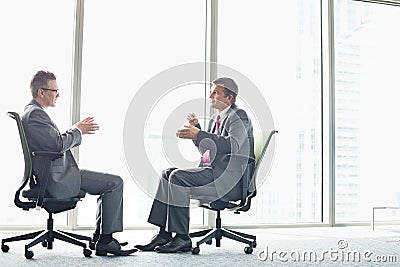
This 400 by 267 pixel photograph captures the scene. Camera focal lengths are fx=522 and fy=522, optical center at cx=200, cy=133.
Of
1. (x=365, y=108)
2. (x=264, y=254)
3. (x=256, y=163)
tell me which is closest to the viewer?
(x=264, y=254)

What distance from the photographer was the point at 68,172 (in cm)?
303

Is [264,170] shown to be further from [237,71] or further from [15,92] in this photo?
[15,92]

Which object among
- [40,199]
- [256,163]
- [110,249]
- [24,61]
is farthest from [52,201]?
[24,61]

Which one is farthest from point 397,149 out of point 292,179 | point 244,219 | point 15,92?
point 15,92

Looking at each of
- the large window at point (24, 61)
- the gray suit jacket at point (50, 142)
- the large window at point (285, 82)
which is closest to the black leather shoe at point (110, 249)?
the gray suit jacket at point (50, 142)

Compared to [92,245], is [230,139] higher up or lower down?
higher up

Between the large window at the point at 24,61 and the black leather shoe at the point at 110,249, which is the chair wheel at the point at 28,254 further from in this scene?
the large window at the point at 24,61

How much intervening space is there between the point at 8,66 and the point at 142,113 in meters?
1.15

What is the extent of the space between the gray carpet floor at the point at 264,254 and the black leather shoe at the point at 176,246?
0.04m

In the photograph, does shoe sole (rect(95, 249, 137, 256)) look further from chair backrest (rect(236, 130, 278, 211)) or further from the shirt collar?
the shirt collar

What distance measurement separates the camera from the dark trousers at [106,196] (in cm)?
305

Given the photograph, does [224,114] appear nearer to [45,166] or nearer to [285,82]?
[45,166]

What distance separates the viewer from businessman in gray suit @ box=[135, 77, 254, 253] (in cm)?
316

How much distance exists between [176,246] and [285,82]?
95.1 inches
